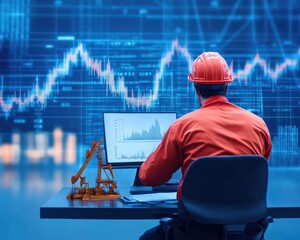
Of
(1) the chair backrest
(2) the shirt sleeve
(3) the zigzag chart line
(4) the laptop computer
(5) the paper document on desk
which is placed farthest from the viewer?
(3) the zigzag chart line

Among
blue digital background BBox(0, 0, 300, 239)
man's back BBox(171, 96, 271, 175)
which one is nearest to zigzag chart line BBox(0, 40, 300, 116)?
blue digital background BBox(0, 0, 300, 239)

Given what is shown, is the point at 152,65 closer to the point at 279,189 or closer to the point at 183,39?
the point at 183,39

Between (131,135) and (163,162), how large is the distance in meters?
0.74

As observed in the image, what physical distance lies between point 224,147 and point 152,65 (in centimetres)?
163

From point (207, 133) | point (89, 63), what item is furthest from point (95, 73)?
point (207, 133)

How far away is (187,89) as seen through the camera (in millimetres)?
3215

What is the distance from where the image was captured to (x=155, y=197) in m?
2.09

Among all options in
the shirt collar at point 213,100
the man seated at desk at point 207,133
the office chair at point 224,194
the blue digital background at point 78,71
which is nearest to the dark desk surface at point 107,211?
the man seated at desk at point 207,133

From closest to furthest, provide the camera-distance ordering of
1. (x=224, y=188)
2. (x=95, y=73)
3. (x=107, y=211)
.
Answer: (x=224, y=188), (x=107, y=211), (x=95, y=73)

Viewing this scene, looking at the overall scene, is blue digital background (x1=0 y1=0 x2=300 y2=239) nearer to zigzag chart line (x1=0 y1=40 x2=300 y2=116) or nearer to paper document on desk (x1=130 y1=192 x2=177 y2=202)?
zigzag chart line (x1=0 y1=40 x2=300 y2=116)

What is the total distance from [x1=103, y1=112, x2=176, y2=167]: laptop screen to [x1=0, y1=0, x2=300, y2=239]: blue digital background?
0.70m

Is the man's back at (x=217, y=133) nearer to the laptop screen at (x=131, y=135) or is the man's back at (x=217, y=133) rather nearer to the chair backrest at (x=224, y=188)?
the chair backrest at (x=224, y=188)

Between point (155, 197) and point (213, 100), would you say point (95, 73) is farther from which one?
point (213, 100)

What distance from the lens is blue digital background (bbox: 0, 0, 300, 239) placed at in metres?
3.19
